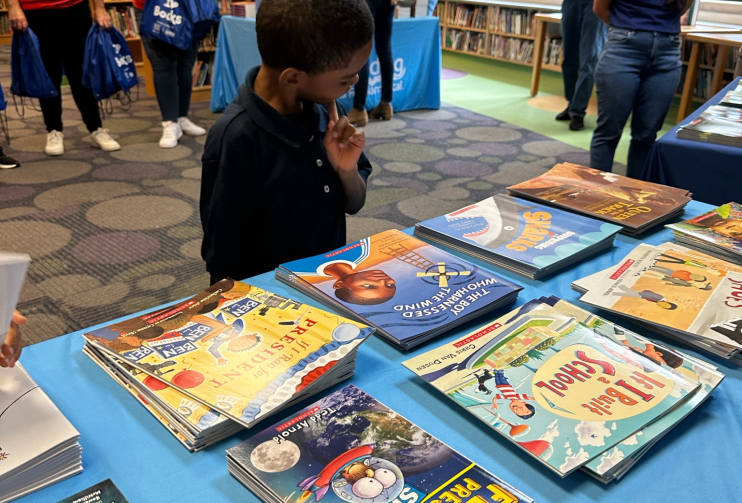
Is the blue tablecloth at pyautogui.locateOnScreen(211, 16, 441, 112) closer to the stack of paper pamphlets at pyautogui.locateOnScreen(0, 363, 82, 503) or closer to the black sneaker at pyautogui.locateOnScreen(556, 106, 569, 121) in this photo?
the black sneaker at pyautogui.locateOnScreen(556, 106, 569, 121)

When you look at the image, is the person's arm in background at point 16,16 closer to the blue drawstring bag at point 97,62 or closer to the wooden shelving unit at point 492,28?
the blue drawstring bag at point 97,62

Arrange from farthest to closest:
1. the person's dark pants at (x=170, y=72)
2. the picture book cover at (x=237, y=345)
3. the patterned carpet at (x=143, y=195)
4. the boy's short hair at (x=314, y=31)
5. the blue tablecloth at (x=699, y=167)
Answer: the person's dark pants at (x=170, y=72) → the patterned carpet at (x=143, y=195) → the blue tablecloth at (x=699, y=167) → the boy's short hair at (x=314, y=31) → the picture book cover at (x=237, y=345)

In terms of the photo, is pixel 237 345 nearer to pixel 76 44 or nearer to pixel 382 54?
pixel 76 44

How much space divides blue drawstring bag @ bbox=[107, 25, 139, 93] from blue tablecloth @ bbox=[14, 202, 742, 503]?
2.75 metres

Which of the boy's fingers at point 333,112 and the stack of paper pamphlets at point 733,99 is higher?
the boy's fingers at point 333,112

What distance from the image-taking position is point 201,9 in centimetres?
334

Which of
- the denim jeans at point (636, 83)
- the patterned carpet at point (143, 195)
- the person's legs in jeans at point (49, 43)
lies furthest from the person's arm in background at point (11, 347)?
the person's legs in jeans at point (49, 43)

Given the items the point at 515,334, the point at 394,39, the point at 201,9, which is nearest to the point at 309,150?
the point at 515,334

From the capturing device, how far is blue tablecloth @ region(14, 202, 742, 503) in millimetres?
596

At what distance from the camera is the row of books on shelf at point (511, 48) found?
648 cm

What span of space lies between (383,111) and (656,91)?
2.38 metres

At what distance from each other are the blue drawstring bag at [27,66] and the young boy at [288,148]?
2.38m

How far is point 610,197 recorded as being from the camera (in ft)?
4.33

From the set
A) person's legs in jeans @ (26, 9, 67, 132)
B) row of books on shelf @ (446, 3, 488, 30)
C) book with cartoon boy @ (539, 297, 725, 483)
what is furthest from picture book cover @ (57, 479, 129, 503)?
row of books on shelf @ (446, 3, 488, 30)
